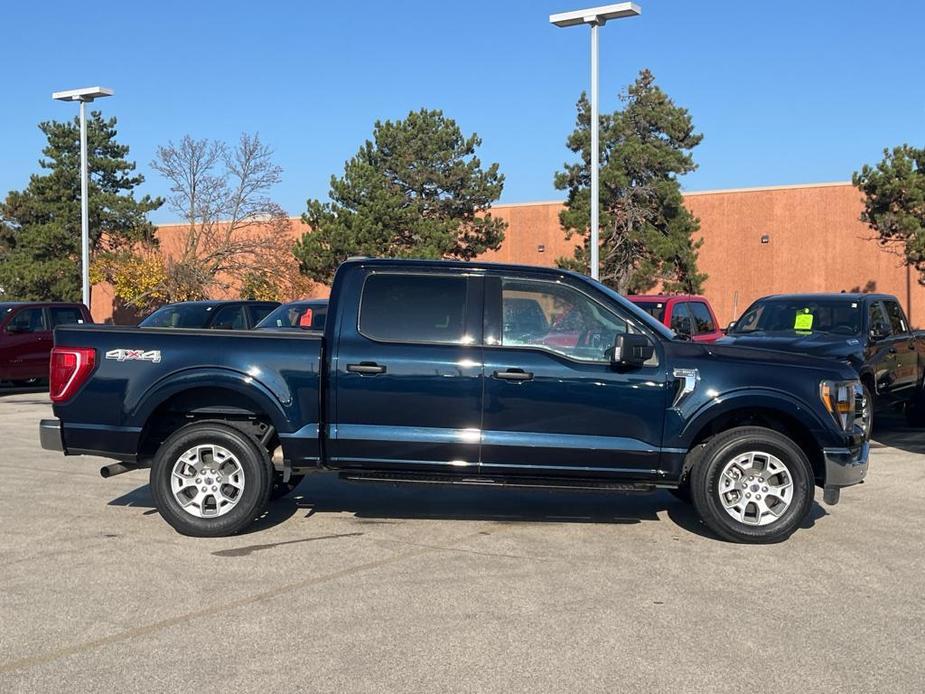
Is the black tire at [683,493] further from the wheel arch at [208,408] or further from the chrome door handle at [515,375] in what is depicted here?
the wheel arch at [208,408]

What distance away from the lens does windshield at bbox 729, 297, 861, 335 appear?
11938 mm

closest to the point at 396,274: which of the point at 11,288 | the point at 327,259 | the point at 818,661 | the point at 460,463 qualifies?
the point at 460,463

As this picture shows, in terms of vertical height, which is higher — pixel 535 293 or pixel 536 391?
pixel 535 293

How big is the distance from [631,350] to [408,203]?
3023 centimetres

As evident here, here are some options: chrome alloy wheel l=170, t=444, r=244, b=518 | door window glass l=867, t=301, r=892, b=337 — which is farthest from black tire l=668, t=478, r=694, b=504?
door window glass l=867, t=301, r=892, b=337

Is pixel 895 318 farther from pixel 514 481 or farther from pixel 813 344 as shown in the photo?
pixel 514 481

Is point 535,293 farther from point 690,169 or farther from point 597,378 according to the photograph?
point 690,169

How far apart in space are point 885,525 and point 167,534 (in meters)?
5.55

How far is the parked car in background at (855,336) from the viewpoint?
11.1 metres

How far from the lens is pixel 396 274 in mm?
7145

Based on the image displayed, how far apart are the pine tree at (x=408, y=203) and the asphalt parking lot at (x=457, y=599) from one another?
2631 centimetres

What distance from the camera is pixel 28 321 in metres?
19.0

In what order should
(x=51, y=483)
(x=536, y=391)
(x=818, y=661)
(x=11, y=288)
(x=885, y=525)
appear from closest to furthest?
1. (x=818, y=661)
2. (x=536, y=391)
3. (x=885, y=525)
4. (x=51, y=483)
5. (x=11, y=288)

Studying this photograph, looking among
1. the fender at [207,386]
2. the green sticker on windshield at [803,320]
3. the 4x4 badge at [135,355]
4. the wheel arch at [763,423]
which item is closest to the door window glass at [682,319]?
the green sticker on windshield at [803,320]
